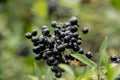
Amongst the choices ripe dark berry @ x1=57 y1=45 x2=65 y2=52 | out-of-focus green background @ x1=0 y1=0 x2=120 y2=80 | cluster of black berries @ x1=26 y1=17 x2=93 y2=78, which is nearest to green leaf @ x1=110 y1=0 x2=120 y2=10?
out-of-focus green background @ x1=0 y1=0 x2=120 y2=80

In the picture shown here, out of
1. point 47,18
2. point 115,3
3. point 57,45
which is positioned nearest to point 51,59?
point 57,45

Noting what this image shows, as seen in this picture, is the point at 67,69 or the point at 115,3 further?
the point at 115,3

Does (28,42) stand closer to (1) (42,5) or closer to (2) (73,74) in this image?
(1) (42,5)

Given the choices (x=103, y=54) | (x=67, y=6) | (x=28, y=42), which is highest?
(x=67, y=6)

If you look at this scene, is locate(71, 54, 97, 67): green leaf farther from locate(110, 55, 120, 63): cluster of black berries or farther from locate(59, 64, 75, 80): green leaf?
locate(110, 55, 120, 63): cluster of black berries

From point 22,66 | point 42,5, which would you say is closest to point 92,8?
point 42,5

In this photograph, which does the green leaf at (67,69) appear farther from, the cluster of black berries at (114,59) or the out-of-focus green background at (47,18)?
the out-of-focus green background at (47,18)

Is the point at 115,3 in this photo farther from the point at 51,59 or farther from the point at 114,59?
the point at 51,59

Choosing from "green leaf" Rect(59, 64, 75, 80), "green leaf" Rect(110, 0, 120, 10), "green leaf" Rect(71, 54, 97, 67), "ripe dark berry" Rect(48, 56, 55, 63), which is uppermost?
"green leaf" Rect(110, 0, 120, 10)
